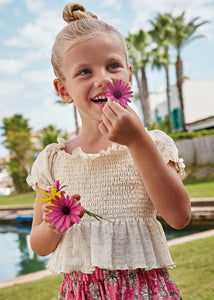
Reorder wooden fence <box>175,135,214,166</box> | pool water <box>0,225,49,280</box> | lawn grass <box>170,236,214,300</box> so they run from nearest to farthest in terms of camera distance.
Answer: lawn grass <box>170,236,214,300</box> < pool water <box>0,225,49,280</box> < wooden fence <box>175,135,214,166</box>

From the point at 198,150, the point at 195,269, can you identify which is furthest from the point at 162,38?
the point at 195,269

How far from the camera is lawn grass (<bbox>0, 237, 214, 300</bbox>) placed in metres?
3.64

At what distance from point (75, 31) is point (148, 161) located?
61 cm

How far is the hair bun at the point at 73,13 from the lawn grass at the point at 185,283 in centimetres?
288

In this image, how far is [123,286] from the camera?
125 cm

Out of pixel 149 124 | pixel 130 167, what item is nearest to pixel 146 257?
pixel 130 167

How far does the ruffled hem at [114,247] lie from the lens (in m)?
1.26

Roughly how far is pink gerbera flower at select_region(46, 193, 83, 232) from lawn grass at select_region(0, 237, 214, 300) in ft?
9.16

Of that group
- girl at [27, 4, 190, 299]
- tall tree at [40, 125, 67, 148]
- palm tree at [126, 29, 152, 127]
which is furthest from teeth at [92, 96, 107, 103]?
tall tree at [40, 125, 67, 148]

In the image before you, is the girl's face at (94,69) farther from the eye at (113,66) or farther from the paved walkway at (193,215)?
the paved walkway at (193,215)

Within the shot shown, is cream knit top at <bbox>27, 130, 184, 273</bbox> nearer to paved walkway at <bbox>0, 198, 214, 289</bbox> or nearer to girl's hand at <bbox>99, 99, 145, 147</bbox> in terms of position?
girl's hand at <bbox>99, 99, 145, 147</bbox>

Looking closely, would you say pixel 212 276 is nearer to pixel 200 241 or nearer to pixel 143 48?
pixel 200 241

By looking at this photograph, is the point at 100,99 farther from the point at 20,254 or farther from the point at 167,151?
the point at 20,254

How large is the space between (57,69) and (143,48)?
85.9 ft
